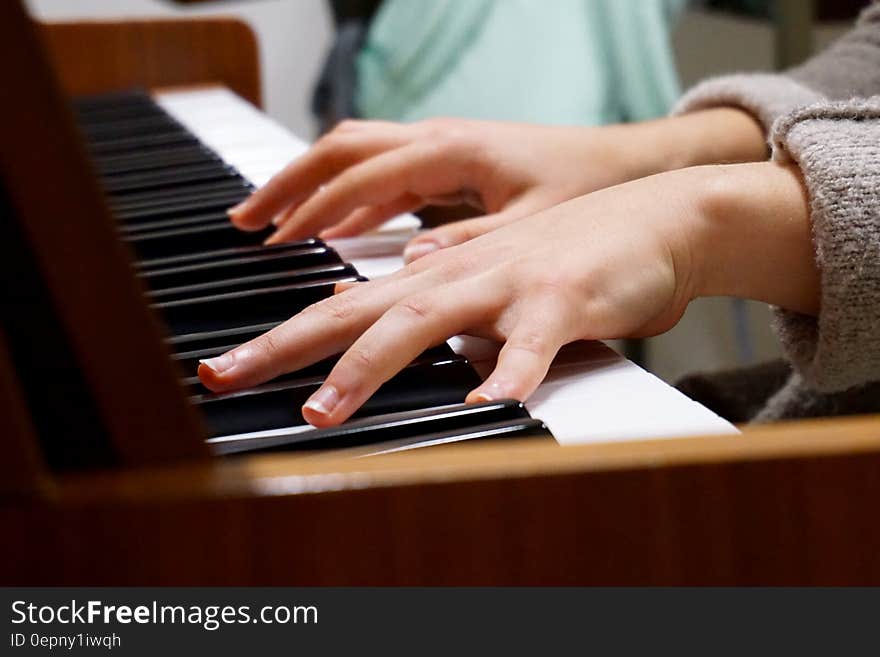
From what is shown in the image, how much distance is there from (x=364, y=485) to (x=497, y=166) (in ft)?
1.53

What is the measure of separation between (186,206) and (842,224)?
45cm

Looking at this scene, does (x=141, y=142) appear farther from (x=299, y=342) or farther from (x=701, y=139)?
(x=299, y=342)

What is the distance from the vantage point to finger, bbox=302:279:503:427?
0.40 meters

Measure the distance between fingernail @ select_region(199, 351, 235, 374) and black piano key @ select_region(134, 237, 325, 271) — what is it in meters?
0.20

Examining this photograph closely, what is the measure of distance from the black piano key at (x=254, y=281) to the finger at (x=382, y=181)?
94mm

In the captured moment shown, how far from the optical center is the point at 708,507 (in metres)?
0.26

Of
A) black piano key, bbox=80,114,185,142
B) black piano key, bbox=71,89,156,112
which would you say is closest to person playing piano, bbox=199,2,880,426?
black piano key, bbox=80,114,185,142

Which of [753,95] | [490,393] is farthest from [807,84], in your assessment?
[490,393]

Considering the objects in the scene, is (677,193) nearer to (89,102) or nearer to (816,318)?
(816,318)

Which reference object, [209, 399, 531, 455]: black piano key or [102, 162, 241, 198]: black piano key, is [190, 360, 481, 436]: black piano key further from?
[102, 162, 241, 198]: black piano key

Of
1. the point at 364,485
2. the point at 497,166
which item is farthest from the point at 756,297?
the point at 364,485

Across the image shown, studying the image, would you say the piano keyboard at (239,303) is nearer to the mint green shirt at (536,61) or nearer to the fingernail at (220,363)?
the fingernail at (220,363)

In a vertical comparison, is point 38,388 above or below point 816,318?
above

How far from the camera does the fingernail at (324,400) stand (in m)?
0.40
